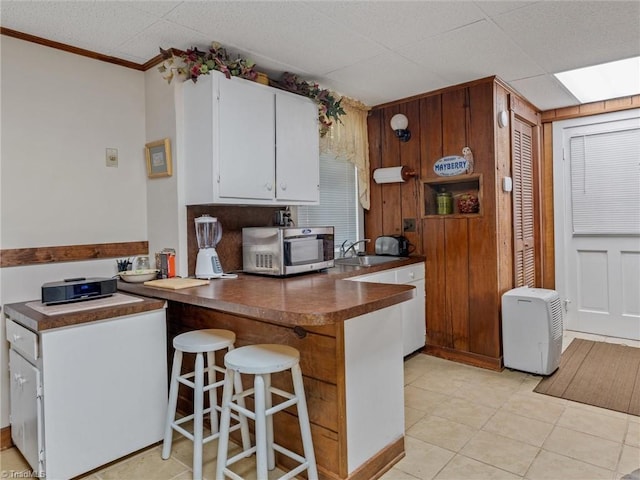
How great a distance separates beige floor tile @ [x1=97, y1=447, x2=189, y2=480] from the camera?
6.50 feet

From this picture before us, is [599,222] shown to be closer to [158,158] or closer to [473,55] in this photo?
[473,55]

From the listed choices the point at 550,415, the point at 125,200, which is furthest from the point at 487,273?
the point at 125,200

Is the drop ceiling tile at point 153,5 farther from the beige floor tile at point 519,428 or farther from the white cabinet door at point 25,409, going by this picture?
the beige floor tile at point 519,428

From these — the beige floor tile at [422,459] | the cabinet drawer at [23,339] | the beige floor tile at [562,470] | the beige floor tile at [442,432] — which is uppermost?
the cabinet drawer at [23,339]

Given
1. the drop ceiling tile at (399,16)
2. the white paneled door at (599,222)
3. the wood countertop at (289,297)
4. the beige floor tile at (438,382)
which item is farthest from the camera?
the white paneled door at (599,222)

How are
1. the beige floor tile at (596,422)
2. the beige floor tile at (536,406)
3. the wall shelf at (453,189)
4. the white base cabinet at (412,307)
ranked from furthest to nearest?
the wall shelf at (453,189) < the white base cabinet at (412,307) < the beige floor tile at (536,406) < the beige floor tile at (596,422)

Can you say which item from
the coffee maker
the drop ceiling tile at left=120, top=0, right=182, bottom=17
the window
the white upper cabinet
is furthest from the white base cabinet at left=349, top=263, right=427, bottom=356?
the drop ceiling tile at left=120, top=0, right=182, bottom=17

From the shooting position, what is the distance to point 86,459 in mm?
1949

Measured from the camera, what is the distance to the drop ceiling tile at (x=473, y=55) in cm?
244

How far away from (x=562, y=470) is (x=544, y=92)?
2971mm

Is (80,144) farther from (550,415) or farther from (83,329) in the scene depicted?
(550,415)

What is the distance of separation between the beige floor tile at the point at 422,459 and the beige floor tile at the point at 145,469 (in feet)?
3.41

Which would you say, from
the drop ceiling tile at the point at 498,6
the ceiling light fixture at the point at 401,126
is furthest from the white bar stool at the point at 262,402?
the ceiling light fixture at the point at 401,126

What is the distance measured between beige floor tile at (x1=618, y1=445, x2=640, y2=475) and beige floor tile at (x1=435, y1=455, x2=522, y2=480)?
51 cm
